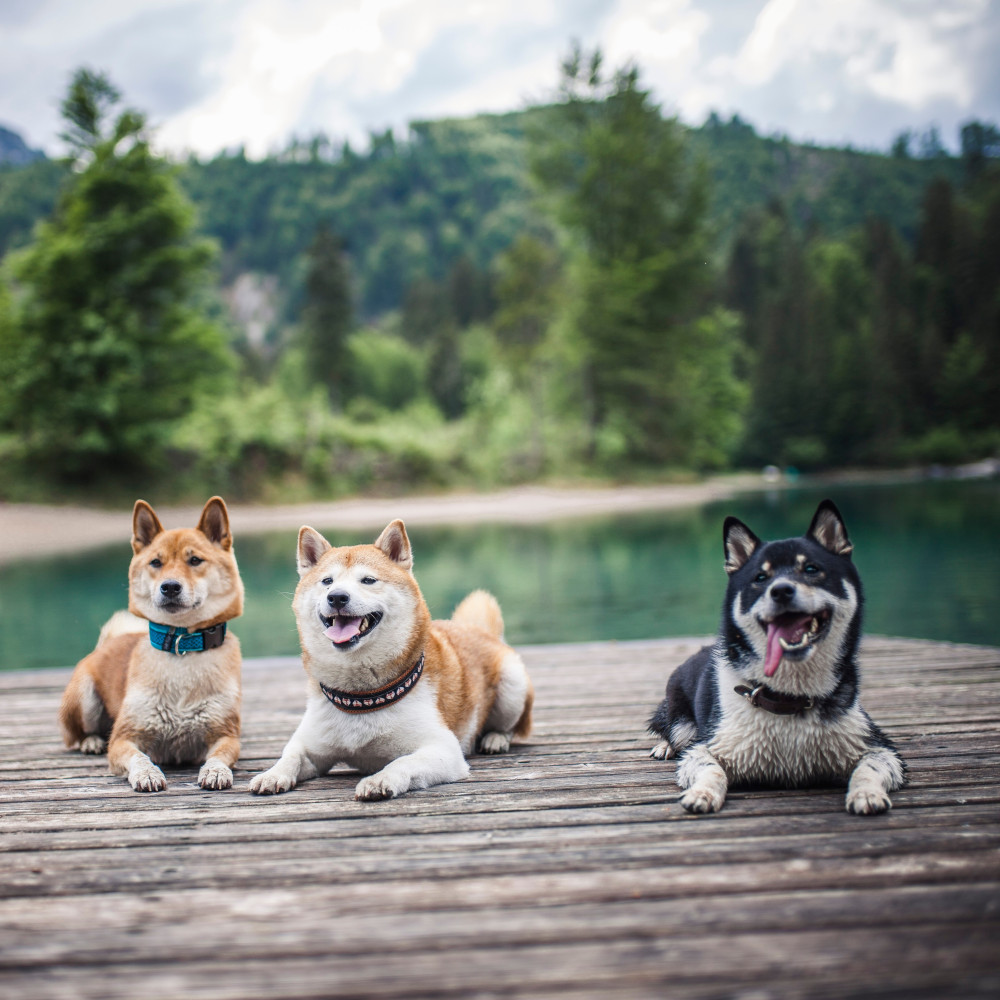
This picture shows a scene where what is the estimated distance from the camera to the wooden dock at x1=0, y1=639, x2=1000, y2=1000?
1.54 meters

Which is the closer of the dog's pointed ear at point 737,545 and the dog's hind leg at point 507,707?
the dog's pointed ear at point 737,545

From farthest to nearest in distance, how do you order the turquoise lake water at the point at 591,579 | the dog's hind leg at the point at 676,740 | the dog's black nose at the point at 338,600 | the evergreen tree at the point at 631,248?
1. the evergreen tree at the point at 631,248
2. the turquoise lake water at the point at 591,579
3. the dog's hind leg at the point at 676,740
4. the dog's black nose at the point at 338,600

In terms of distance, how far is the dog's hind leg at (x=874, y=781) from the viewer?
225cm

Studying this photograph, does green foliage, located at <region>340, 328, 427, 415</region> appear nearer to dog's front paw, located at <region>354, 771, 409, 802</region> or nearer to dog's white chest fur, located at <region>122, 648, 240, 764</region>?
dog's white chest fur, located at <region>122, 648, 240, 764</region>

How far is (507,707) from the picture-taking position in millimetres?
3256

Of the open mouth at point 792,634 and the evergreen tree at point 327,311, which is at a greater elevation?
the evergreen tree at point 327,311

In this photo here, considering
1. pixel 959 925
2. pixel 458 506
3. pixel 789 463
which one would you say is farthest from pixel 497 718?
pixel 789 463

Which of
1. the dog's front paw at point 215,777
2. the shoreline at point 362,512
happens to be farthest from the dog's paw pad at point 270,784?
the shoreline at point 362,512

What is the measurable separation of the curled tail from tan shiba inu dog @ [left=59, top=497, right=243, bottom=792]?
1139 mm

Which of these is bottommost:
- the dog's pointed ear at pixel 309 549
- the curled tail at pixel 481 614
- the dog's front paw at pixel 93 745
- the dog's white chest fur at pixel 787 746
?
the dog's front paw at pixel 93 745

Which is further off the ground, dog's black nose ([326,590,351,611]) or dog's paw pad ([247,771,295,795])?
dog's black nose ([326,590,351,611])

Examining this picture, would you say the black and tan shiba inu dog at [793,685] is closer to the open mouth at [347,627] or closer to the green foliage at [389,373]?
the open mouth at [347,627]

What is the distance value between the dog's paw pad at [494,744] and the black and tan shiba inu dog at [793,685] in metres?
0.86

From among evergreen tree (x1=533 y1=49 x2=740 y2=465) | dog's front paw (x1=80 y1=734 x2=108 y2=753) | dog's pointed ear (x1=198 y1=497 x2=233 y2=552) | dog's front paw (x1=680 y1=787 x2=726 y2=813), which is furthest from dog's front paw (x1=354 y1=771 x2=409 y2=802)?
evergreen tree (x1=533 y1=49 x2=740 y2=465)
